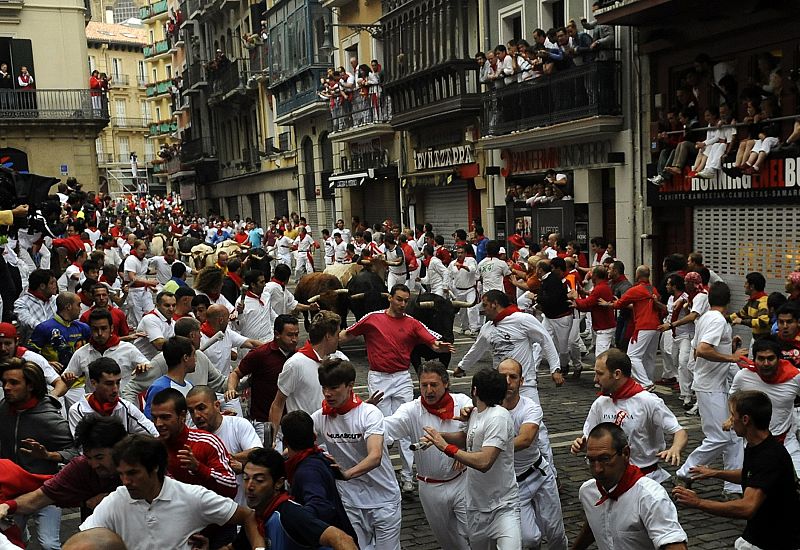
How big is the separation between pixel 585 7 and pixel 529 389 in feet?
46.8

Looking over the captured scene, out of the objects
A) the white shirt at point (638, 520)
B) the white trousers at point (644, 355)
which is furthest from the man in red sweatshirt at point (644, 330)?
the white shirt at point (638, 520)

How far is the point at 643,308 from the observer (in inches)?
451

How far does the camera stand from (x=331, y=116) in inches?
1302

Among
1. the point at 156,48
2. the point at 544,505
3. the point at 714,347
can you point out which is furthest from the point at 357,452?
the point at 156,48

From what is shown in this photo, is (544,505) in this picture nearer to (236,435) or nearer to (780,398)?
(780,398)

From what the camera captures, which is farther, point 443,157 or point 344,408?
point 443,157

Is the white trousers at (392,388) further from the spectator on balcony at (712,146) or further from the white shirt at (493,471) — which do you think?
the spectator on balcony at (712,146)

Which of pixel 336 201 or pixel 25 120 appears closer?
pixel 25 120

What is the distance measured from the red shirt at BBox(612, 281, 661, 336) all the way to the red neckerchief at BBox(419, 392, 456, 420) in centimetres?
581

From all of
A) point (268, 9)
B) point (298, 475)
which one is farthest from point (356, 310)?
point (268, 9)

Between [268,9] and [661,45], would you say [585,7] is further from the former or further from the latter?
[268,9]

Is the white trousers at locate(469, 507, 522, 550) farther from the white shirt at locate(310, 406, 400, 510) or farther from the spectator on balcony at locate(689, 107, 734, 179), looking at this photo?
the spectator on balcony at locate(689, 107, 734, 179)

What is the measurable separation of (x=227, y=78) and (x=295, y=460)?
44.0 meters

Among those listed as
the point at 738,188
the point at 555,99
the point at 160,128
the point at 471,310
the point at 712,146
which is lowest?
the point at 471,310
